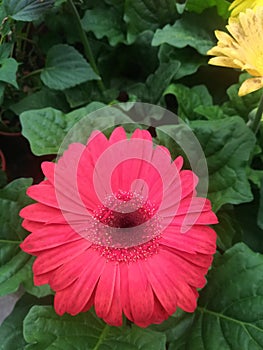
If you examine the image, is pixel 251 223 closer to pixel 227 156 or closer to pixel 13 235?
pixel 227 156

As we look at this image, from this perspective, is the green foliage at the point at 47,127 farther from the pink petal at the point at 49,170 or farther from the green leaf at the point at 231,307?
the green leaf at the point at 231,307

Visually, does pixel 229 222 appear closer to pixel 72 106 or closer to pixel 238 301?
pixel 238 301

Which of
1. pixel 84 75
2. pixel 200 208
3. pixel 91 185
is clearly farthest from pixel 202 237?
pixel 84 75

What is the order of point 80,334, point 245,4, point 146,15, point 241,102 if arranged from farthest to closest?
1. point 146,15
2. point 241,102
3. point 245,4
4. point 80,334

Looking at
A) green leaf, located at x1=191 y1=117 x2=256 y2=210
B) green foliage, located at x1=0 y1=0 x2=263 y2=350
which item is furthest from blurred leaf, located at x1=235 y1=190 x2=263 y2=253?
green leaf, located at x1=191 y1=117 x2=256 y2=210

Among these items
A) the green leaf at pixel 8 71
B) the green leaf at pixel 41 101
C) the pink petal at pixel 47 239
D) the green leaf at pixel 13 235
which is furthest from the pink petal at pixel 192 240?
the green leaf at pixel 41 101

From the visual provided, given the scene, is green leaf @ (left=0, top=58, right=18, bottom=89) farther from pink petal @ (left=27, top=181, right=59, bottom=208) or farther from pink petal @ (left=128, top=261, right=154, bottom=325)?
pink petal @ (left=128, top=261, right=154, bottom=325)

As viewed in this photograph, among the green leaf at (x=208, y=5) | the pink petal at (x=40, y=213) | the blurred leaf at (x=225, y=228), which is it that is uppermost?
the green leaf at (x=208, y=5)

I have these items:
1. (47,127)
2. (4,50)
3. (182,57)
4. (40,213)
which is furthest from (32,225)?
(182,57)
